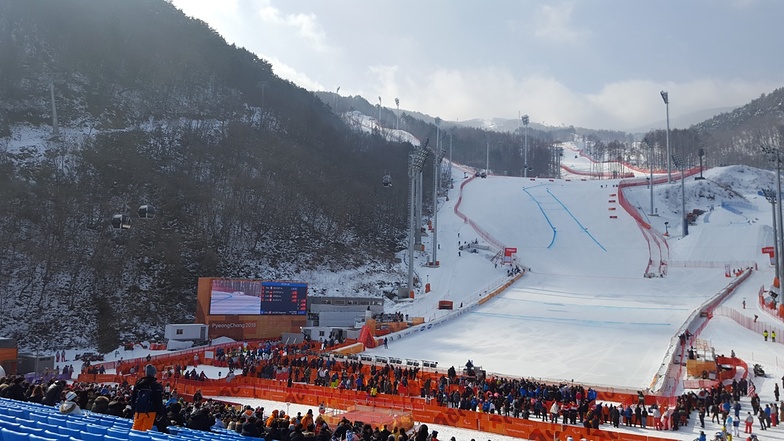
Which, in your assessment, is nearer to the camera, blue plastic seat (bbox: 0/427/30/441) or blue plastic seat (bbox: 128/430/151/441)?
blue plastic seat (bbox: 0/427/30/441)

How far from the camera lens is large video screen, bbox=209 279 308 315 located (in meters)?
30.3

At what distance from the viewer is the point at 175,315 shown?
3612cm

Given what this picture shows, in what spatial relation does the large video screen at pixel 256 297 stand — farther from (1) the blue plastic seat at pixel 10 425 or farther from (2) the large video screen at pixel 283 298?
(1) the blue plastic seat at pixel 10 425

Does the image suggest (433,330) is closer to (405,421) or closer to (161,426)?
(405,421)

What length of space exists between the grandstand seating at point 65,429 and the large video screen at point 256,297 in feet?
74.9

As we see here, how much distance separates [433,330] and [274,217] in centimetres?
2598

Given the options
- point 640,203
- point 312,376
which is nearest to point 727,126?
point 640,203

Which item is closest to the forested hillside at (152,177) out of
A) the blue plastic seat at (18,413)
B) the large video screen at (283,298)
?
the large video screen at (283,298)

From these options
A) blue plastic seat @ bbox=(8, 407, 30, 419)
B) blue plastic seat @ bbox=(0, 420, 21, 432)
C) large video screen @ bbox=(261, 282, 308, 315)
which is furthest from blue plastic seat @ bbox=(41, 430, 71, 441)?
large video screen @ bbox=(261, 282, 308, 315)

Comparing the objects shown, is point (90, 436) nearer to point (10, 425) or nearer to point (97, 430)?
point (97, 430)

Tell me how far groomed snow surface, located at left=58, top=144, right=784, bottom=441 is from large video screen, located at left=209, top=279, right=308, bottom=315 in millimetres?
5424

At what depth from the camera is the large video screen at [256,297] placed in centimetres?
3033

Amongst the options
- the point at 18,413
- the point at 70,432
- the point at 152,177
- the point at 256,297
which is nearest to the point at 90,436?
the point at 70,432

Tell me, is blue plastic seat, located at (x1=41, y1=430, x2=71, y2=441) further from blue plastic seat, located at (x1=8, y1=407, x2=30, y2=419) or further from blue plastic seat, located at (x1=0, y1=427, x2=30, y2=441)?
A: blue plastic seat, located at (x1=8, y1=407, x2=30, y2=419)
